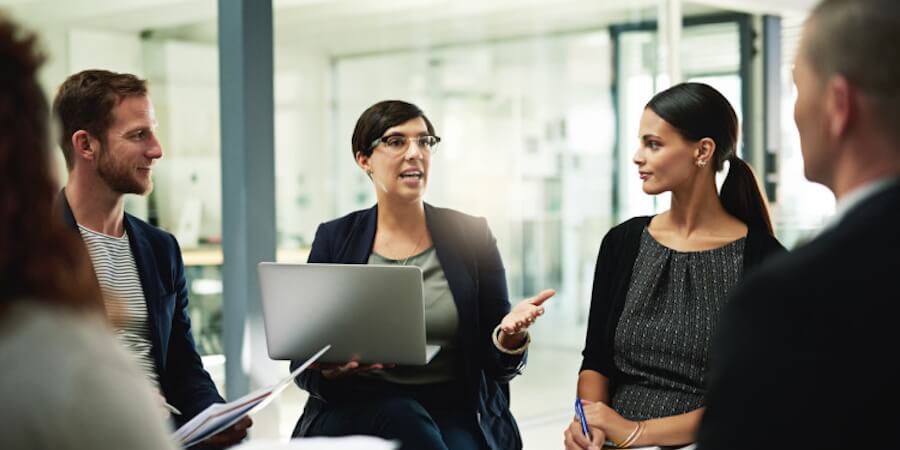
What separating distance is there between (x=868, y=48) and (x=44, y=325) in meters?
0.89

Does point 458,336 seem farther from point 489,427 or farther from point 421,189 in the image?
point 421,189

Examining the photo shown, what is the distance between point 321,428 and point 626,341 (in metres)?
0.86

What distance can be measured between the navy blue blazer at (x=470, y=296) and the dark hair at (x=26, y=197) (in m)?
1.81

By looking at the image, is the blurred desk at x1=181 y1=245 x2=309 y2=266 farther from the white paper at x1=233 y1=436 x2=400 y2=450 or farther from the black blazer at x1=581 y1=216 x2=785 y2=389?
the white paper at x1=233 y1=436 x2=400 y2=450

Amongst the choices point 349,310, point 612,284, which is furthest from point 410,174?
point 612,284

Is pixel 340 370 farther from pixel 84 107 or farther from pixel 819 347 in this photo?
pixel 819 347

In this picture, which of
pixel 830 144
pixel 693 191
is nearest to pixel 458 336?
pixel 693 191

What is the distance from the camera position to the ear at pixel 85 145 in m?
2.42

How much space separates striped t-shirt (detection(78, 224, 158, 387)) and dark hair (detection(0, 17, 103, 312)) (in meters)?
1.60

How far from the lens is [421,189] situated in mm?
2779

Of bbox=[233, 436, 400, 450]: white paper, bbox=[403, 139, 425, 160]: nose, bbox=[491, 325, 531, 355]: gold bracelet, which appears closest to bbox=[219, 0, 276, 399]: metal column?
bbox=[403, 139, 425, 160]: nose

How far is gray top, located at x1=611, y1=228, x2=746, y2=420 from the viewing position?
2.37 metres

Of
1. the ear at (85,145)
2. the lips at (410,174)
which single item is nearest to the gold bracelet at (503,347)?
the lips at (410,174)

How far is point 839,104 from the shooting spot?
1088 millimetres
